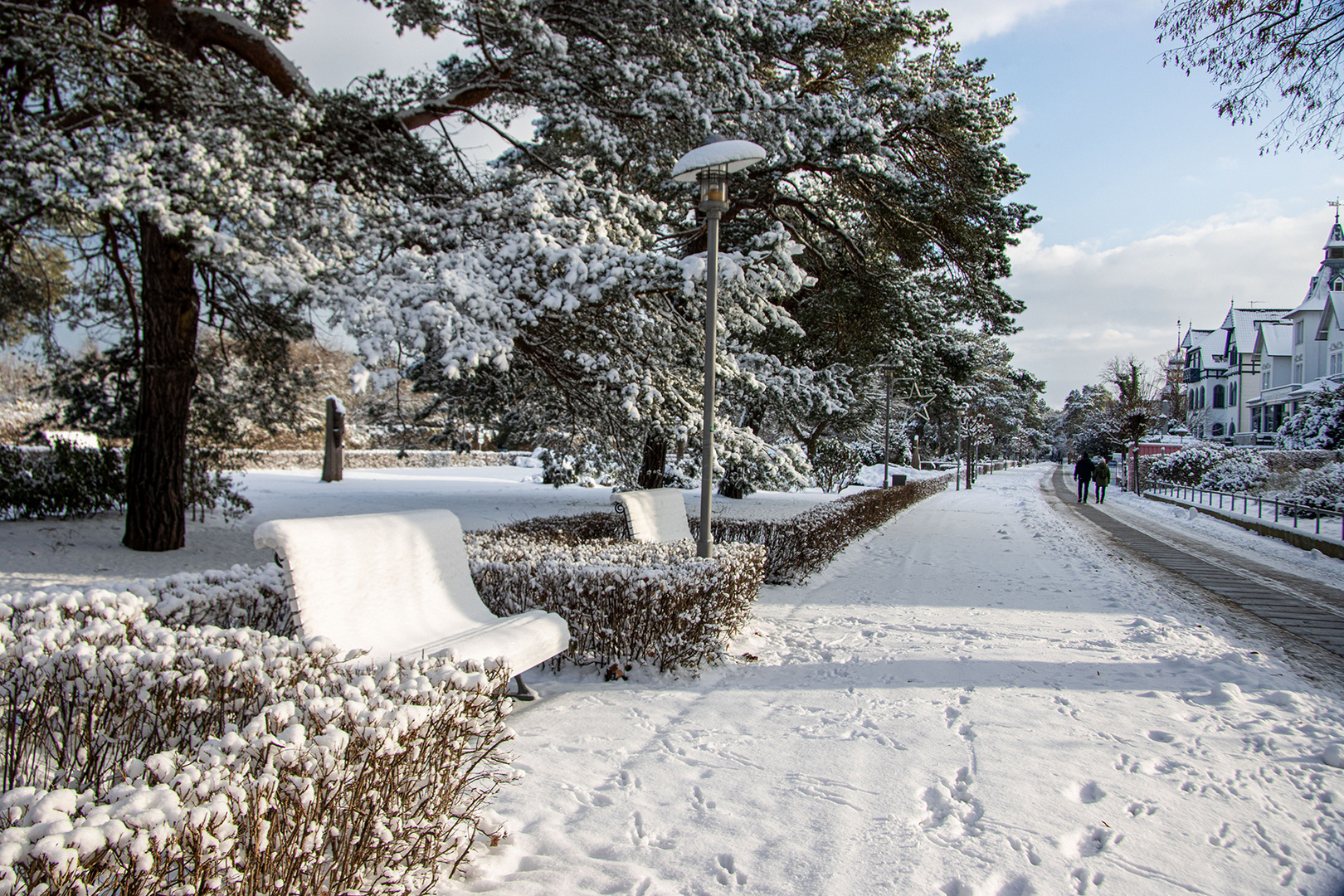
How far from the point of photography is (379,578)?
386cm

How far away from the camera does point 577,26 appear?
9422 mm

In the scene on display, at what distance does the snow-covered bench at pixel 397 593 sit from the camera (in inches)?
133

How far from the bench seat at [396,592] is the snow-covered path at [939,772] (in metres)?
0.51

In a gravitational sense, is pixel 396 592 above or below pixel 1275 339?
below

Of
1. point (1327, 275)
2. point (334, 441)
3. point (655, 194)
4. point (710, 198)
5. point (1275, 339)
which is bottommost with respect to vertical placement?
point (334, 441)

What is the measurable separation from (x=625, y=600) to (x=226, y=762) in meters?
2.94

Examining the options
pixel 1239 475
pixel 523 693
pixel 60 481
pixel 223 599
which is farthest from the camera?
pixel 1239 475

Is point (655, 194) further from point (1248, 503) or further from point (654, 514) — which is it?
point (1248, 503)

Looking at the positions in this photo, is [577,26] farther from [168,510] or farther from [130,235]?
[168,510]

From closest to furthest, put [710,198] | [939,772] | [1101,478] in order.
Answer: [939,772] → [710,198] → [1101,478]

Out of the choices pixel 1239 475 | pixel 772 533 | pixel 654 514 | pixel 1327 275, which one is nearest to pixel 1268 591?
pixel 772 533

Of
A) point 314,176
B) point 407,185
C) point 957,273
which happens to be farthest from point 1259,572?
point 314,176

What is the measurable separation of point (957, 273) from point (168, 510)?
13.0 metres

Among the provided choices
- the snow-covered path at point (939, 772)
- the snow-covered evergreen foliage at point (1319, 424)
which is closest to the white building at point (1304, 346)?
the snow-covered evergreen foliage at point (1319, 424)
